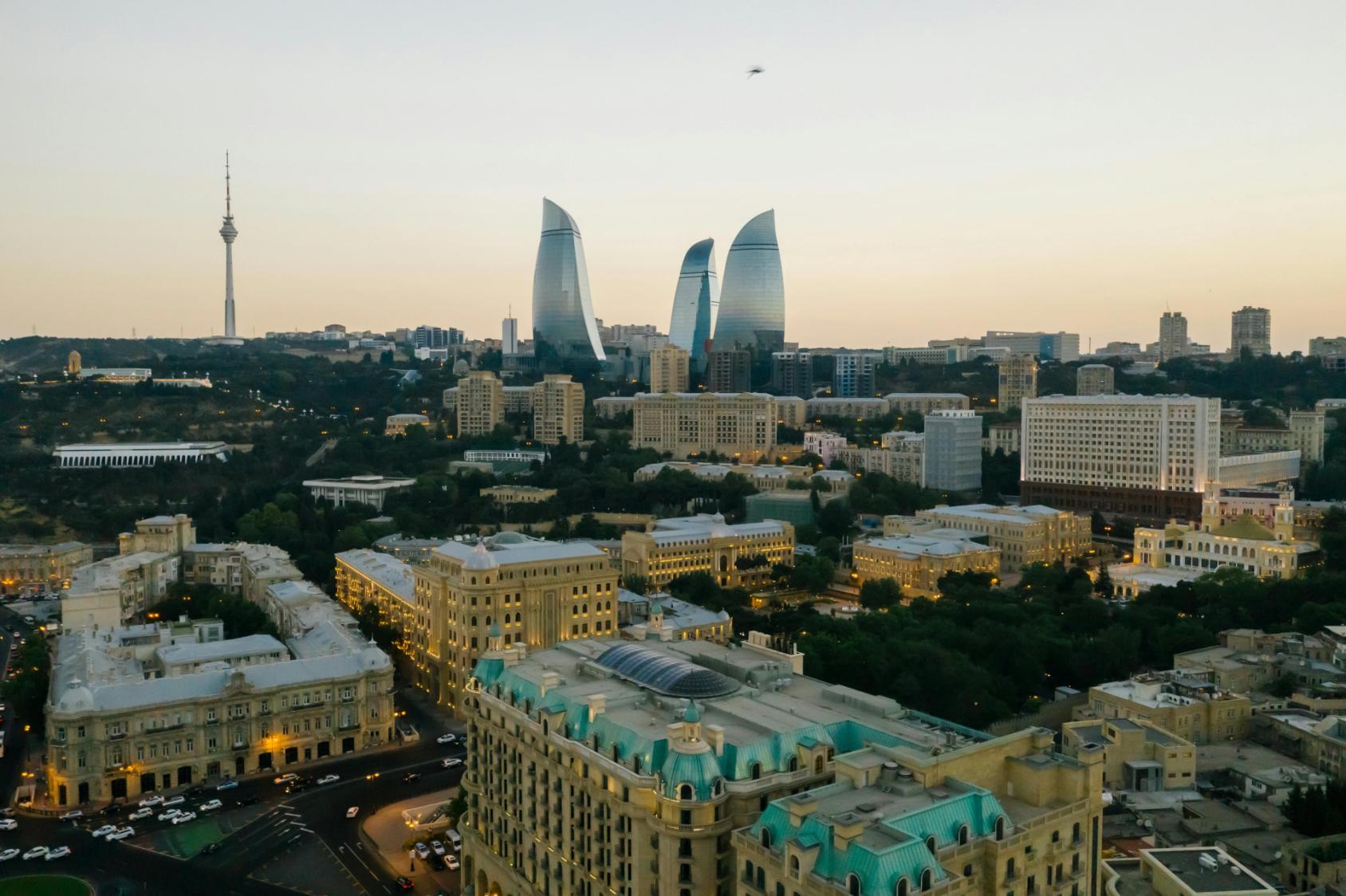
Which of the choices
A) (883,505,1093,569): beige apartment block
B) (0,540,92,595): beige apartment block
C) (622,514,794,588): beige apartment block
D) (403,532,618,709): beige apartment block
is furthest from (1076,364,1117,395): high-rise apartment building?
(0,540,92,595): beige apartment block

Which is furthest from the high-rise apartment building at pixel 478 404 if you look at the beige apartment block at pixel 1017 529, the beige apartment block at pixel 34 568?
the beige apartment block at pixel 1017 529

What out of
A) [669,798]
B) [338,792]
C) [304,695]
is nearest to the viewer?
[669,798]

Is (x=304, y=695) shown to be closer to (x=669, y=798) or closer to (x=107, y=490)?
(x=669, y=798)

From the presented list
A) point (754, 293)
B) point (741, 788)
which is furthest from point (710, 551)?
point (754, 293)

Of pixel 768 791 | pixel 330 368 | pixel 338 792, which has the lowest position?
pixel 338 792

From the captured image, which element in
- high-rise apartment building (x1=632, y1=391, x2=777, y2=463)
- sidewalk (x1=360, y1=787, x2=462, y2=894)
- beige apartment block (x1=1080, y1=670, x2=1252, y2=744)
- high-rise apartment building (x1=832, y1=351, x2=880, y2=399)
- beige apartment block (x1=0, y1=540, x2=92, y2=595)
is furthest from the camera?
high-rise apartment building (x1=832, y1=351, x2=880, y2=399)

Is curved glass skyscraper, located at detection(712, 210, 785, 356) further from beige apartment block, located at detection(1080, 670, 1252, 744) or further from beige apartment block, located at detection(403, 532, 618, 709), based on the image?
beige apartment block, located at detection(1080, 670, 1252, 744)

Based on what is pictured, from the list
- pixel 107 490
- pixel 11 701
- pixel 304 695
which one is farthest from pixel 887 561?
pixel 107 490
